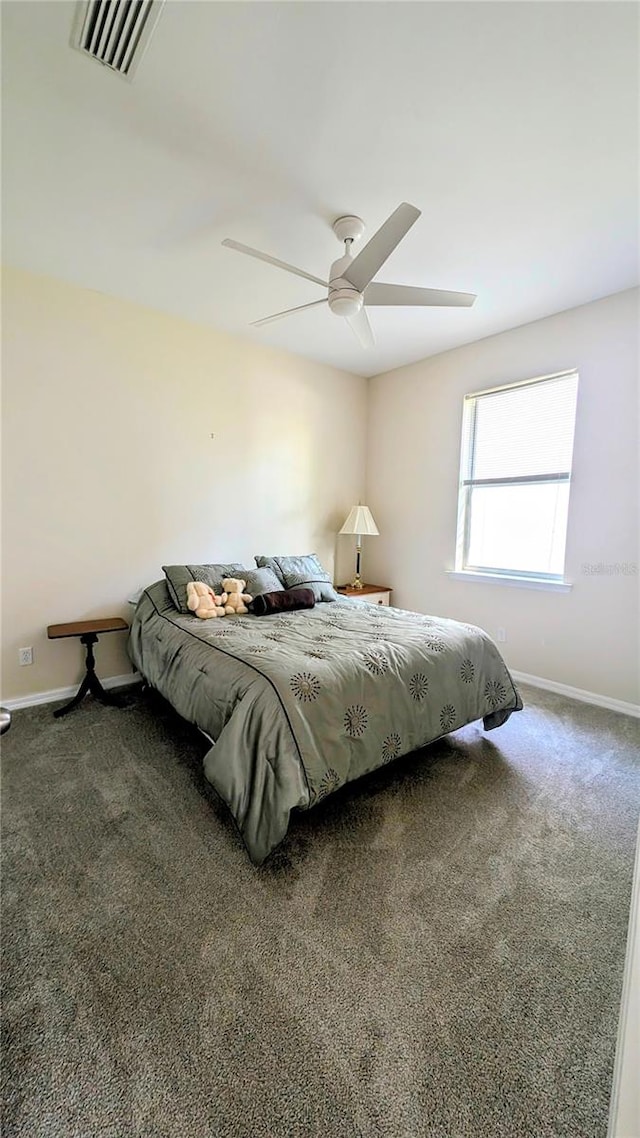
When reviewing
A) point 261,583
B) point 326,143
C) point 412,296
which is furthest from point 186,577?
point 326,143

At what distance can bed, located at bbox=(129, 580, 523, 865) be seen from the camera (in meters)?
1.60

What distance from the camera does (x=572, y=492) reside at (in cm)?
313

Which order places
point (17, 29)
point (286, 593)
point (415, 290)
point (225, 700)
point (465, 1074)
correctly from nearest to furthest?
1. point (465, 1074)
2. point (17, 29)
3. point (225, 700)
4. point (415, 290)
5. point (286, 593)

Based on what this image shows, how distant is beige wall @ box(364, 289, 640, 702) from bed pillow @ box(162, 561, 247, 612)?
193cm

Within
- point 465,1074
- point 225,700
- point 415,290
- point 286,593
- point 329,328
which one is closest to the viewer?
point 465,1074

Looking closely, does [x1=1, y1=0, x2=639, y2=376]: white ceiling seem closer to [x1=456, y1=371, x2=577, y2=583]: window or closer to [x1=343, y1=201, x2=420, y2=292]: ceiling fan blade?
[x1=343, y1=201, x2=420, y2=292]: ceiling fan blade

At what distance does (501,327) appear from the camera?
3.39 metres

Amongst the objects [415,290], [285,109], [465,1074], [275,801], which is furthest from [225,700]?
[285,109]

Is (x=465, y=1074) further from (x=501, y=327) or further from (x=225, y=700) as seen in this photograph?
(x=501, y=327)

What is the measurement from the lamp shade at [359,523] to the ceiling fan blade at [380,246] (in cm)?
236

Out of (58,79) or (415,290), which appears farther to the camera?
(415,290)

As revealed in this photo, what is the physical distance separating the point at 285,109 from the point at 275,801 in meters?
2.56

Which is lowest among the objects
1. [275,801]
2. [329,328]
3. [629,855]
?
[629,855]

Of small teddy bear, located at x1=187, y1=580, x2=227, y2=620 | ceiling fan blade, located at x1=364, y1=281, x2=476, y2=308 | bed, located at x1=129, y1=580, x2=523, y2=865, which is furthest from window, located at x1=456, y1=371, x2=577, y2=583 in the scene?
small teddy bear, located at x1=187, y1=580, x2=227, y2=620
